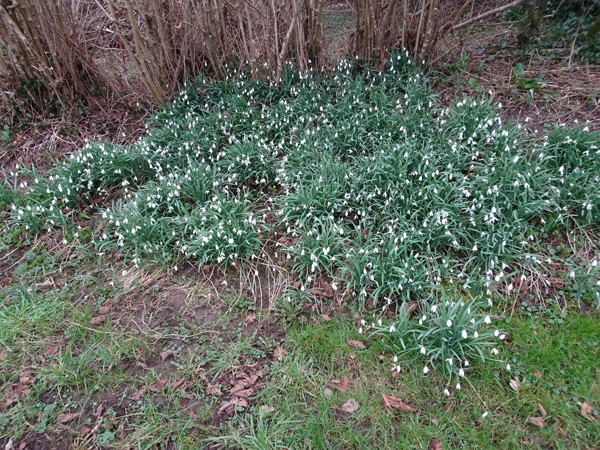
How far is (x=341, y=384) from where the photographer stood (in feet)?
8.59

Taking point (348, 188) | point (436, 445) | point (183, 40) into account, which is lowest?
point (436, 445)

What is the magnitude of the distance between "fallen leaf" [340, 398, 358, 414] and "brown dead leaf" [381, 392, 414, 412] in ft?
0.58

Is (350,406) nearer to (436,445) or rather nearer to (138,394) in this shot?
(436,445)

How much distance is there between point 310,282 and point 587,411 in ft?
6.25

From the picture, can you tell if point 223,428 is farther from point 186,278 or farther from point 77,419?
point 186,278

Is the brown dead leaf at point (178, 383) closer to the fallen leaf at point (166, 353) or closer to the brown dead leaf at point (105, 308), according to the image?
the fallen leaf at point (166, 353)

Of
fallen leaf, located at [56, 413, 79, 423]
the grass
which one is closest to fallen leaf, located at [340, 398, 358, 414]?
the grass

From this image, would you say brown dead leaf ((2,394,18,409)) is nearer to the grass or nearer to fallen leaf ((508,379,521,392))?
the grass

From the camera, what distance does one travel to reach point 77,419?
8.29 feet

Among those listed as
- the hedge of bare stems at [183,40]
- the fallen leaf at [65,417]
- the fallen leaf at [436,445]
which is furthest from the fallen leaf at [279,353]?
the hedge of bare stems at [183,40]

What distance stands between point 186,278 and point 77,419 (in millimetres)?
1271

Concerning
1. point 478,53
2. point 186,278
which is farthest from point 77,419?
point 478,53

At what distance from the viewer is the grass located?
2.45 metres

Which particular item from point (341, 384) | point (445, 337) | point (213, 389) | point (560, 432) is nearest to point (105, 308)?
point (213, 389)
